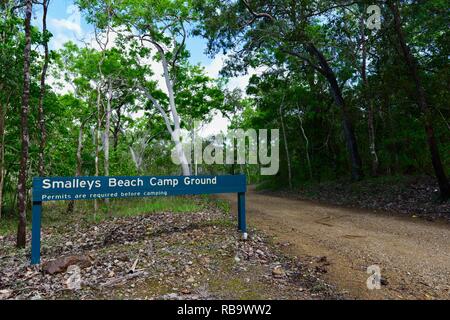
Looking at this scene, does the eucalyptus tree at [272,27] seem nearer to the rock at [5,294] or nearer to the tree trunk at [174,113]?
the tree trunk at [174,113]

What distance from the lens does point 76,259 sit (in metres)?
5.48

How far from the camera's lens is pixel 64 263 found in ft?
17.4

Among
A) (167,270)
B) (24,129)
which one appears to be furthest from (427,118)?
(24,129)

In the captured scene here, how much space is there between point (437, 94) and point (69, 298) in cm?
1347

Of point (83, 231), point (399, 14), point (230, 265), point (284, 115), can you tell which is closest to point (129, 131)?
point (284, 115)

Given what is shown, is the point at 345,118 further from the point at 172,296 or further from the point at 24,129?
the point at 172,296

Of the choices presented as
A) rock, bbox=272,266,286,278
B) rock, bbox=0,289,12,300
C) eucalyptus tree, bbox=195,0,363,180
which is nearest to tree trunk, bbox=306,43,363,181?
eucalyptus tree, bbox=195,0,363,180

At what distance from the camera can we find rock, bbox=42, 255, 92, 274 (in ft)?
17.0

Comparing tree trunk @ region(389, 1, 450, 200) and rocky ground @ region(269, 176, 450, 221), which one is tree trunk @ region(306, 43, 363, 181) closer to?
rocky ground @ region(269, 176, 450, 221)

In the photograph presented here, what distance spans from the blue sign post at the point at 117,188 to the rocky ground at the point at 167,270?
836mm

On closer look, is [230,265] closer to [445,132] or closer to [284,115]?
[445,132]

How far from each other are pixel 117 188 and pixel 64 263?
71.6 inches

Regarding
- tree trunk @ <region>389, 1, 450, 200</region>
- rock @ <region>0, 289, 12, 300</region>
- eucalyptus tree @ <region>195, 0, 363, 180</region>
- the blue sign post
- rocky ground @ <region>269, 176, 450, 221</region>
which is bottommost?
rock @ <region>0, 289, 12, 300</region>

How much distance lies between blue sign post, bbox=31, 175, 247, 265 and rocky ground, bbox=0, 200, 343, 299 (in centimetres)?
84
